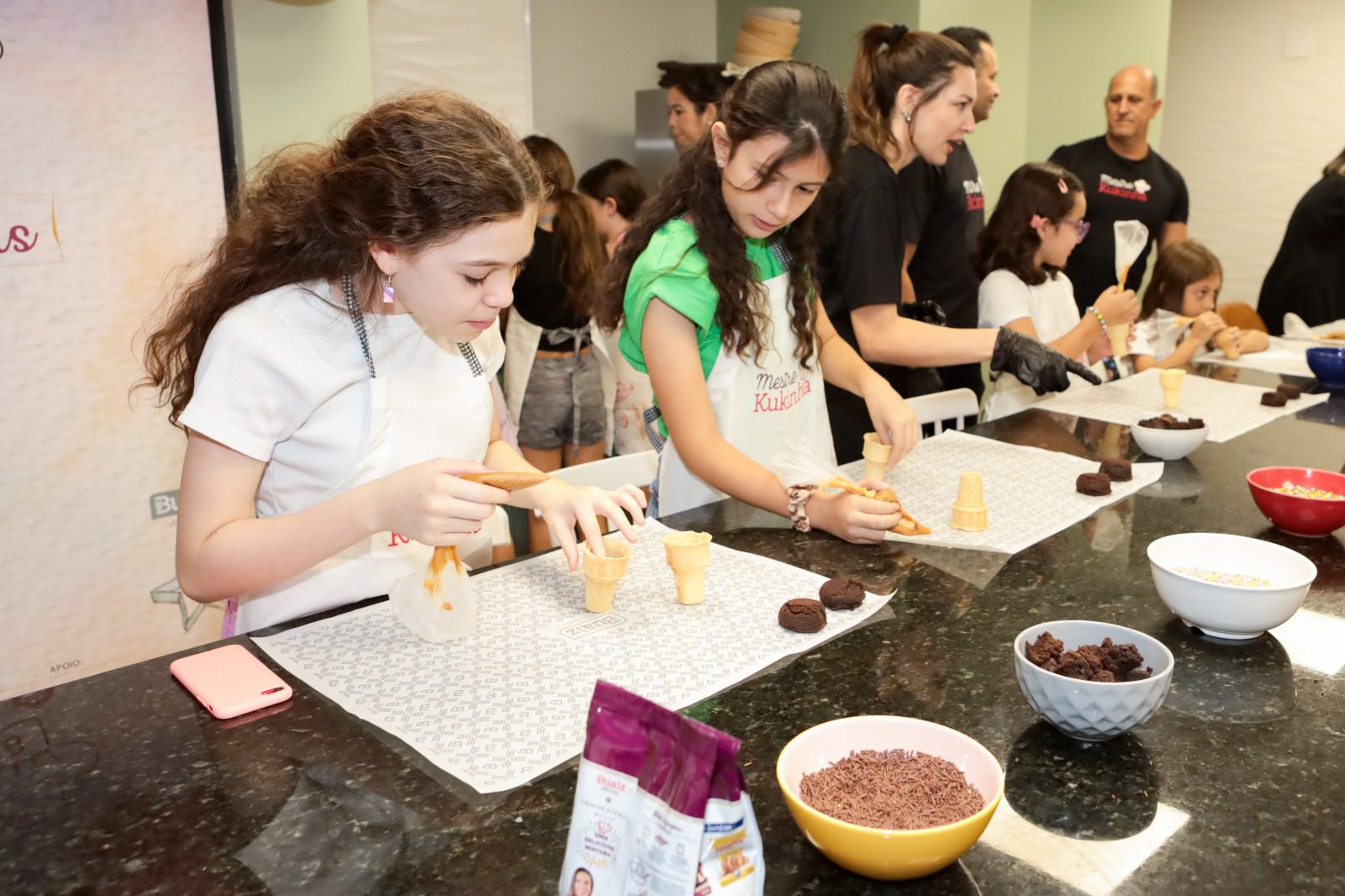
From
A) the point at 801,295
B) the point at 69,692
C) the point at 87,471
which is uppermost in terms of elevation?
the point at 801,295

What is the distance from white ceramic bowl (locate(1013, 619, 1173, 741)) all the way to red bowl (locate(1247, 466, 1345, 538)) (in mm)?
688

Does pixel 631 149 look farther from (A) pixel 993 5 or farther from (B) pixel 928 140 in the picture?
(B) pixel 928 140

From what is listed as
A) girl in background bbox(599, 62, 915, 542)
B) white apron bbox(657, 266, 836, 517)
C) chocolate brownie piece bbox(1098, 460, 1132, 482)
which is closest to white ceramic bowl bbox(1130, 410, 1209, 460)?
chocolate brownie piece bbox(1098, 460, 1132, 482)

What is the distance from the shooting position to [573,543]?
128cm

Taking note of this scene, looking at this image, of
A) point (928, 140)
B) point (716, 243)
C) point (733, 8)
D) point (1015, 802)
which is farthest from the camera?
point (733, 8)

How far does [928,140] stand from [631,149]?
9.65ft

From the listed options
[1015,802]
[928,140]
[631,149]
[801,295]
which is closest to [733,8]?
[631,149]

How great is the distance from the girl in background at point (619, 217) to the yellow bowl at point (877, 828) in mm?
3150

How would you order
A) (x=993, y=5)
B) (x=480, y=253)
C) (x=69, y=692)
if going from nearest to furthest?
(x=69, y=692)
(x=480, y=253)
(x=993, y=5)

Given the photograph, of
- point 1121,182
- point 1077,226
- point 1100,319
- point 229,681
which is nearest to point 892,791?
point 229,681

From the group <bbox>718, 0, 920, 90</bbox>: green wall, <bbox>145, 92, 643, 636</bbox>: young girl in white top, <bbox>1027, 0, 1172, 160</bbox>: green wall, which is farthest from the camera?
<bbox>1027, 0, 1172, 160</bbox>: green wall

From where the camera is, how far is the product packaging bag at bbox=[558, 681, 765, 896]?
26.2 inches

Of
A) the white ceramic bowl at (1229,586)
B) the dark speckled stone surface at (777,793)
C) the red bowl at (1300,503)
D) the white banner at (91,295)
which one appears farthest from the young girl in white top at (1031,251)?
the white banner at (91,295)

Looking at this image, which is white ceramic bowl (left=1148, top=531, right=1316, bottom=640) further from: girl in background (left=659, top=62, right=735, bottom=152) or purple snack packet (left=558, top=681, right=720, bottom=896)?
girl in background (left=659, top=62, right=735, bottom=152)
